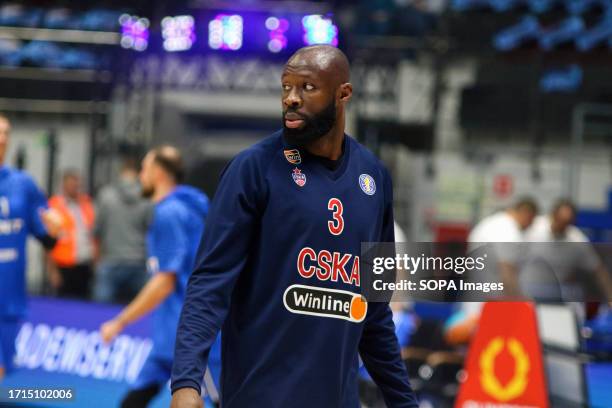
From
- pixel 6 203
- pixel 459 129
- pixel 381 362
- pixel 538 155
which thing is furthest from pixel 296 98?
pixel 459 129

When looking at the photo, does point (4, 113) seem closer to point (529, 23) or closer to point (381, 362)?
point (529, 23)

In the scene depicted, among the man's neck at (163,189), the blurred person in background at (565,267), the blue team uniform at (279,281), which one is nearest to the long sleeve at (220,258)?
the blue team uniform at (279,281)

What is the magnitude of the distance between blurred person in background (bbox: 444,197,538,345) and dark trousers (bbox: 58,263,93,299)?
4.92 metres

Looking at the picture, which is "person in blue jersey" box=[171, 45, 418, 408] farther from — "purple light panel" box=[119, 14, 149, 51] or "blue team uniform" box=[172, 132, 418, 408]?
"purple light panel" box=[119, 14, 149, 51]

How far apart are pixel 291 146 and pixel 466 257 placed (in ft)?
2.79

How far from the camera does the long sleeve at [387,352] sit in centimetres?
354

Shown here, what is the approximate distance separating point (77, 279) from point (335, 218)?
407 inches

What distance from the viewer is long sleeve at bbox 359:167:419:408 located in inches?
139

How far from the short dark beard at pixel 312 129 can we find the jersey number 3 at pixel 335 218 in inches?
7.5

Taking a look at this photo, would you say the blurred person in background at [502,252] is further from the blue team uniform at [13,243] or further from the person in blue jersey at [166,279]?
the blue team uniform at [13,243]

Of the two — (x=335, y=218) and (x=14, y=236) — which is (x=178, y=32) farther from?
(x=335, y=218)

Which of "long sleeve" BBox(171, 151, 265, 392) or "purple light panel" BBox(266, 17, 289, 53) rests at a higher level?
"purple light panel" BBox(266, 17, 289, 53)

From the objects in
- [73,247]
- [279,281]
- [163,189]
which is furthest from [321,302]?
[73,247]

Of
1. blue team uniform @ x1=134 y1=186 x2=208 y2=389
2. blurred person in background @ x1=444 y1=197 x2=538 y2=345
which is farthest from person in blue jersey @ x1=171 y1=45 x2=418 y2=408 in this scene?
blue team uniform @ x1=134 y1=186 x2=208 y2=389
